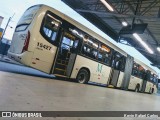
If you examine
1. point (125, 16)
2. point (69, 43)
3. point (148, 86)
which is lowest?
point (148, 86)

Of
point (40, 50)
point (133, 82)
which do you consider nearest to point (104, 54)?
point (40, 50)

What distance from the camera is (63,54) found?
27.8 feet

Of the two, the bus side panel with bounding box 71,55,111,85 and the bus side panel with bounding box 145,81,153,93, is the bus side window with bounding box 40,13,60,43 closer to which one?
the bus side panel with bounding box 71,55,111,85

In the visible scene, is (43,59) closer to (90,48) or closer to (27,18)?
(27,18)

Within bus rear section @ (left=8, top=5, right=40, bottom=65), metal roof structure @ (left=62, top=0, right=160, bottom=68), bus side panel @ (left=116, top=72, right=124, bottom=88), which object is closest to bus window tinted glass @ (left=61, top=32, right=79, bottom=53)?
bus rear section @ (left=8, top=5, right=40, bottom=65)

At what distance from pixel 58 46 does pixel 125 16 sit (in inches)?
230

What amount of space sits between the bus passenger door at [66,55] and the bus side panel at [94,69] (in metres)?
0.34

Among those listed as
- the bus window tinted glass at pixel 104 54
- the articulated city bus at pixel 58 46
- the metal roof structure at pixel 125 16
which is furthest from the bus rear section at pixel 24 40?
the metal roof structure at pixel 125 16

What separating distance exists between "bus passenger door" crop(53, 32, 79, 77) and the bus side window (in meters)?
0.50

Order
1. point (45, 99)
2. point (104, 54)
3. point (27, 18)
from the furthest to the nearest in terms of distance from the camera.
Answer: point (104, 54), point (27, 18), point (45, 99)

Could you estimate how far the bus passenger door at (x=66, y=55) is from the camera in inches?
325

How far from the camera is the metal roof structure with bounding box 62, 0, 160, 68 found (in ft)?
41.5

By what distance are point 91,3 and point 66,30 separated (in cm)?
772

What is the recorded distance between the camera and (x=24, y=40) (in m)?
7.42
